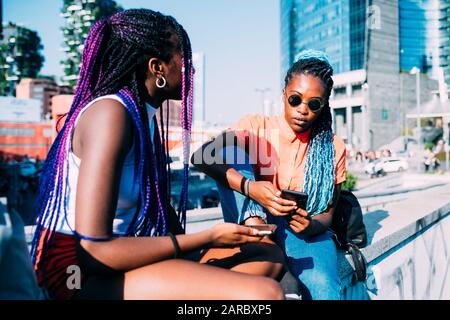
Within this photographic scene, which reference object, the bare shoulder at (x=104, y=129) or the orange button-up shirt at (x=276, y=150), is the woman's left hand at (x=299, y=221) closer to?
the orange button-up shirt at (x=276, y=150)

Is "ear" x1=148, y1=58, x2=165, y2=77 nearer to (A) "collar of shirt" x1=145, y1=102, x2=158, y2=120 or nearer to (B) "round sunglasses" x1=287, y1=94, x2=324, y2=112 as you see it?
(A) "collar of shirt" x1=145, y1=102, x2=158, y2=120

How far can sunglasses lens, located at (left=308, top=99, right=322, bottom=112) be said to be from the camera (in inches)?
95.7

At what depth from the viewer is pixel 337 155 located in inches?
103

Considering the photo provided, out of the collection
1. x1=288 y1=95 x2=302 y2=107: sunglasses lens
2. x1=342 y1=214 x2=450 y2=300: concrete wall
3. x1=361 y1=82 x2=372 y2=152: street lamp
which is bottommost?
x1=342 y1=214 x2=450 y2=300: concrete wall

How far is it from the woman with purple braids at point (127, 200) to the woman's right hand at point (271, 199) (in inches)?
10.2

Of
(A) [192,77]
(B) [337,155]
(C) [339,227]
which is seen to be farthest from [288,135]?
(A) [192,77]

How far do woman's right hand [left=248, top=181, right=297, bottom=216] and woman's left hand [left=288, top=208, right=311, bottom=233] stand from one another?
9cm

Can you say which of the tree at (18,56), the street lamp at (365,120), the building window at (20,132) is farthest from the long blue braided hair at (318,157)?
the street lamp at (365,120)

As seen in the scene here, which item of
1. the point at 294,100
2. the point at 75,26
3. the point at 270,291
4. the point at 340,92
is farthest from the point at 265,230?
the point at 340,92

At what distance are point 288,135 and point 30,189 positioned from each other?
21071 mm

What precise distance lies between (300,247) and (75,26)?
42.5 metres

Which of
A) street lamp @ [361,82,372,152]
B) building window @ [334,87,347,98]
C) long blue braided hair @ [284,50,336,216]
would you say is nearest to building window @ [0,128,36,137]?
long blue braided hair @ [284,50,336,216]

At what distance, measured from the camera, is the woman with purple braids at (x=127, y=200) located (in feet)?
4.19

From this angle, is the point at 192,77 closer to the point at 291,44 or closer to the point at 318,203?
the point at 318,203
